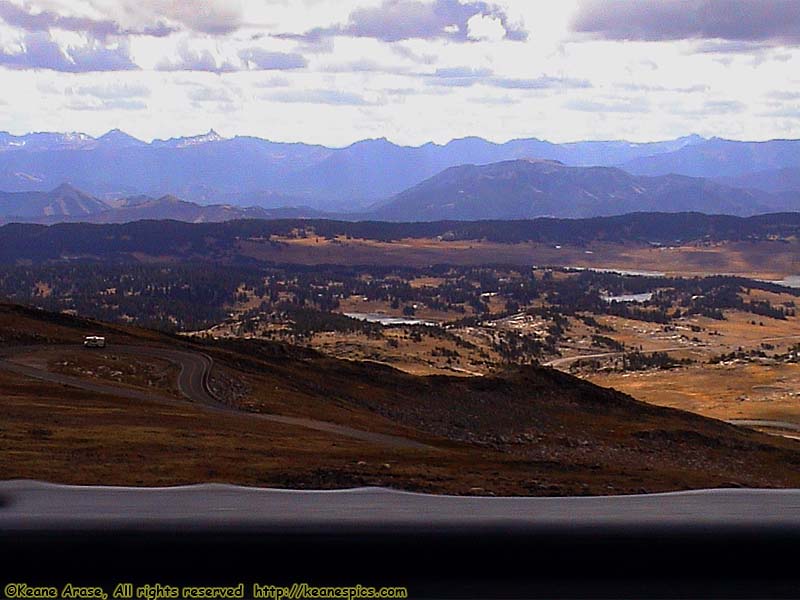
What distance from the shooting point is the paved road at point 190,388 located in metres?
36.9

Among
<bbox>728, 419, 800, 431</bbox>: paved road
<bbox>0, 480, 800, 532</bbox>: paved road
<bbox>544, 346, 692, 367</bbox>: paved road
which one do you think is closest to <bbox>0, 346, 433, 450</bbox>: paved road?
<bbox>0, 480, 800, 532</bbox>: paved road

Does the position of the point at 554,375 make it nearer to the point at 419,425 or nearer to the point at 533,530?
the point at 419,425

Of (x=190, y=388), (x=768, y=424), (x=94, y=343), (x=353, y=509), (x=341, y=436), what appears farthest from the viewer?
(x=768, y=424)

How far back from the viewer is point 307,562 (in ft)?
12.7

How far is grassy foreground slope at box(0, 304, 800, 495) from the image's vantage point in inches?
670

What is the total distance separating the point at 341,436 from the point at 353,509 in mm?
30661

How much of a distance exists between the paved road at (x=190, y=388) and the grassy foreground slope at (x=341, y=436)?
0.94 meters

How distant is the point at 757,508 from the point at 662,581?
649 millimetres

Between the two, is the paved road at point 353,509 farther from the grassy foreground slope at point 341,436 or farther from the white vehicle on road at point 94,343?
the white vehicle on road at point 94,343

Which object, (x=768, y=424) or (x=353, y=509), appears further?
(x=768, y=424)

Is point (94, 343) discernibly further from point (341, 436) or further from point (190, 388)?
point (341, 436)

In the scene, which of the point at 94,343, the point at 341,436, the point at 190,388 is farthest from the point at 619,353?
the point at 341,436

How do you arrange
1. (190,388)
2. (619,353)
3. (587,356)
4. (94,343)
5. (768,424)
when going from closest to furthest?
(190,388) → (94,343) → (768,424) → (587,356) → (619,353)

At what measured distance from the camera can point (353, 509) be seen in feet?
13.7
